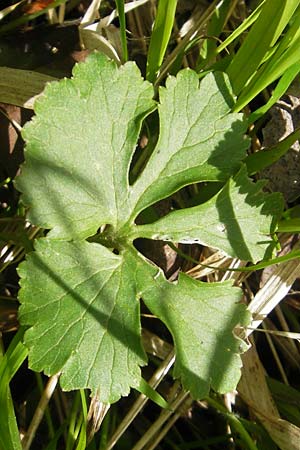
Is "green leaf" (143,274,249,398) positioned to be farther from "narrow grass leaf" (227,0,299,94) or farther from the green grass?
"narrow grass leaf" (227,0,299,94)

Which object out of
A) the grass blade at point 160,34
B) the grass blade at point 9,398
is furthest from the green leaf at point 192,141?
the grass blade at point 9,398

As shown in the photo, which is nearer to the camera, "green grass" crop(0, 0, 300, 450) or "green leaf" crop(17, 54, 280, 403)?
"green leaf" crop(17, 54, 280, 403)

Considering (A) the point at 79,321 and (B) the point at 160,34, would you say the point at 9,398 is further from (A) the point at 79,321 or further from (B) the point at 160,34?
(B) the point at 160,34

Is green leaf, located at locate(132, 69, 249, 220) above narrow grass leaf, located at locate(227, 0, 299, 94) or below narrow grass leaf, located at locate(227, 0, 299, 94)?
below

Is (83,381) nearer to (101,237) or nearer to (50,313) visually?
(50,313)

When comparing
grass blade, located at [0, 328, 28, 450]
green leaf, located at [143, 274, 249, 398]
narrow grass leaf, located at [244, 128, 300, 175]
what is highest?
narrow grass leaf, located at [244, 128, 300, 175]

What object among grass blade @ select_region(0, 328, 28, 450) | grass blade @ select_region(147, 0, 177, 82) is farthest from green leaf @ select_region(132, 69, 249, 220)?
grass blade @ select_region(0, 328, 28, 450)

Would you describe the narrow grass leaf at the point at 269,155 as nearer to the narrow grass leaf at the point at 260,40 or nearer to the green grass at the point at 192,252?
the green grass at the point at 192,252

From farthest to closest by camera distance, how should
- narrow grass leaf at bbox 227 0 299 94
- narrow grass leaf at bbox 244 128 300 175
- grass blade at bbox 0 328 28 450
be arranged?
narrow grass leaf at bbox 244 128 300 175
narrow grass leaf at bbox 227 0 299 94
grass blade at bbox 0 328 28 450

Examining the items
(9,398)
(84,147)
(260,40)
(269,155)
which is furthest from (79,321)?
(260,40)
